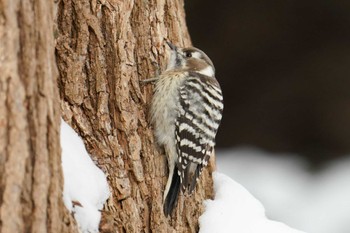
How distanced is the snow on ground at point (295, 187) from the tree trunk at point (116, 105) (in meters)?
2.93

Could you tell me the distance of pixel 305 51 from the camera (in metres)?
7.74

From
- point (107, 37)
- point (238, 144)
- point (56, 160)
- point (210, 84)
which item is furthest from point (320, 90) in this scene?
Result: point (56, 160)

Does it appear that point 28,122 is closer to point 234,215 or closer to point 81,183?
point 81,183

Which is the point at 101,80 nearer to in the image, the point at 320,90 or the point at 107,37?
the point at 107,37

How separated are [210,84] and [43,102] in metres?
2.08

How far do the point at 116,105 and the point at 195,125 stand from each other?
68 centimetres

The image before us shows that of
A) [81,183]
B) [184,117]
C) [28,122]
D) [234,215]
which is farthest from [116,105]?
[28,122]

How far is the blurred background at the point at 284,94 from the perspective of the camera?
7578mm

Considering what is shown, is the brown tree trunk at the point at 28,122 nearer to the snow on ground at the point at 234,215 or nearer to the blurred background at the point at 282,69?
the snow on ground at the point at 234,215

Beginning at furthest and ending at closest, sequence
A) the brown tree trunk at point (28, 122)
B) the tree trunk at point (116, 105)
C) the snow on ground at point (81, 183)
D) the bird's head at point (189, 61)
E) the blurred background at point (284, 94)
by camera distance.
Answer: the blurred background at point (284, 94)
the bird's head at point (189, 61)
the tree trunk at point (116, 105)
the snow on ground at point (81, 183)
the brown tree trunk at point (28, 122)

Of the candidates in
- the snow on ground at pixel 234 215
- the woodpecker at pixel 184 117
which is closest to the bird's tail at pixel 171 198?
the woodpecker at pixel 184 117

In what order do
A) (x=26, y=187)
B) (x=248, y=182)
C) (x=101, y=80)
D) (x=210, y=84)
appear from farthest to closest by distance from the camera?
1. (x=248, y=182)
2. (x=210, y=84)
3. (x=101, y=80)
4. (x=26, y=187)

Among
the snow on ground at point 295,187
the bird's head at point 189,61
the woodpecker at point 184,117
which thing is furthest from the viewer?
the snow on ground at point 295,187

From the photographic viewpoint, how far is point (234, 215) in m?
4.67
